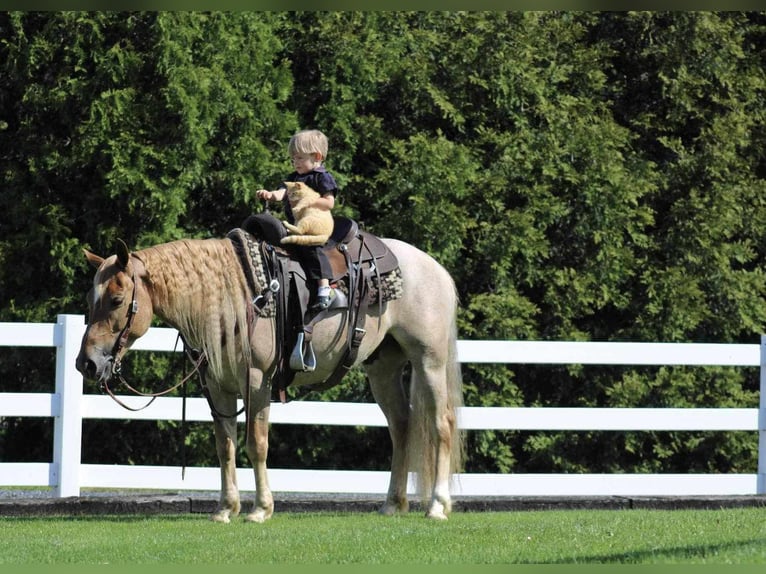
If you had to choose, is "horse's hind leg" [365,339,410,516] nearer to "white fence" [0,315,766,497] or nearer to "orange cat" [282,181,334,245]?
"white fence" [0,315,766,497]

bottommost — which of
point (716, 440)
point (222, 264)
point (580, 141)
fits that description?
point (716, 440)

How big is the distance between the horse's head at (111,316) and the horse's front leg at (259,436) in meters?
0.79

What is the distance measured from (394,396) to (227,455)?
1305 mm

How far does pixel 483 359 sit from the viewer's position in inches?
354

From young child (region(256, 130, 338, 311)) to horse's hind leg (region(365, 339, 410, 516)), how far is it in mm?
960

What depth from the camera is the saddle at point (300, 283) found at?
23.1ft

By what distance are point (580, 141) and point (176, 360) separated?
4.34 metres

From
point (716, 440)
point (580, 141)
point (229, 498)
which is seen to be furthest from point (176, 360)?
point (716, 440)

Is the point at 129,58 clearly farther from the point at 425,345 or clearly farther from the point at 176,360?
the point at 425,345

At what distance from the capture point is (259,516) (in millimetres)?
7070

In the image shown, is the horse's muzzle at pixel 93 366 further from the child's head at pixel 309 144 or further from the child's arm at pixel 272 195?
the child's head at pixel 309 144

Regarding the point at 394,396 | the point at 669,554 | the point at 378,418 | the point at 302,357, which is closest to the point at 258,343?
the point at 302,357

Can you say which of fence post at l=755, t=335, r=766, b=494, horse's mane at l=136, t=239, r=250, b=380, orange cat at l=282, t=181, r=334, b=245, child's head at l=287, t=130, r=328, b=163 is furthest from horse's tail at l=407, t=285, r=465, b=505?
fence post at l=755, t=335, r=766, b=494

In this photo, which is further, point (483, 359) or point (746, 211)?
point (746, 211)
